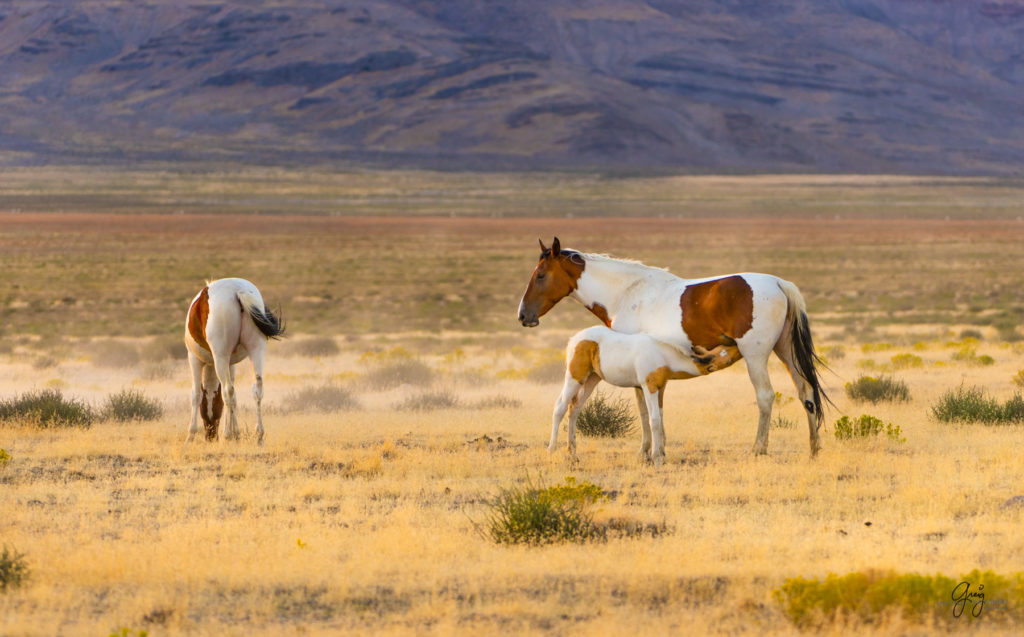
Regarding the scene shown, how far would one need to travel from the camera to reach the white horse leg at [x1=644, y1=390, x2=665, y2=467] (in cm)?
1133

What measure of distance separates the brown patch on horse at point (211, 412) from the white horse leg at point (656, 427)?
4656 millimetres

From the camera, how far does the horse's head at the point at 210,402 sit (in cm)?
1322

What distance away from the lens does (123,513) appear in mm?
9719

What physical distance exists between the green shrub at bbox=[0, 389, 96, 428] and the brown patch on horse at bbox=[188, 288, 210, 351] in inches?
109

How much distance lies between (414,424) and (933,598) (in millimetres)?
8908

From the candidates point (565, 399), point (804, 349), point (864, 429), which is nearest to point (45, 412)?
point (565, 399)

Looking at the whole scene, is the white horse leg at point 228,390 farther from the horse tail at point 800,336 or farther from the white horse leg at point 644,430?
the horse tail at point 800,336

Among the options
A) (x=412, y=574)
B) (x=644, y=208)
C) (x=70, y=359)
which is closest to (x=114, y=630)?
(x=412, y=574)

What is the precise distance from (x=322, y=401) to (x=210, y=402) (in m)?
4.65

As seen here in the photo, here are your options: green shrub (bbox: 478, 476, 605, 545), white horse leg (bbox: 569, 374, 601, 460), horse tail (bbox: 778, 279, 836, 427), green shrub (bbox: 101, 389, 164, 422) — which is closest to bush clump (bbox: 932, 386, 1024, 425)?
horse tail (bbox: 778, 279, 836, 427)

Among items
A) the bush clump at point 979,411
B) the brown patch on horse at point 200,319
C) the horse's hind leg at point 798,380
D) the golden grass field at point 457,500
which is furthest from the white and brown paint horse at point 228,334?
the bush clump at point 979,411

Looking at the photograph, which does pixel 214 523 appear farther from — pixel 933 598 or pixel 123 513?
pixel 933 598

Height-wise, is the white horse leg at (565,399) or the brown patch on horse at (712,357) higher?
the brown patch on horse at (712,357)
